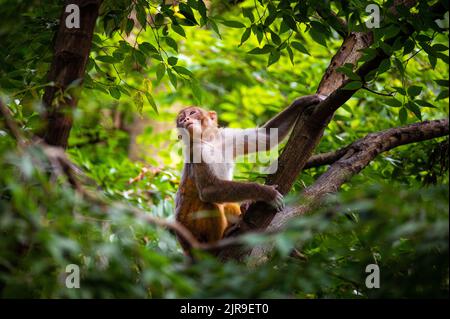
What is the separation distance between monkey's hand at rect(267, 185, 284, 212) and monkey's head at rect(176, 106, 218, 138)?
2.32 meters

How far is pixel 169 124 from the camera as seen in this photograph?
13719 millimetres

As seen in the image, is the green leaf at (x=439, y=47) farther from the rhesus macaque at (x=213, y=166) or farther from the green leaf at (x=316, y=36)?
the rhesus macaque at (x=213, y=166)

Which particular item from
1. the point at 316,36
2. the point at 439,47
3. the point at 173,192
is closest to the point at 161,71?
the point at 316,36

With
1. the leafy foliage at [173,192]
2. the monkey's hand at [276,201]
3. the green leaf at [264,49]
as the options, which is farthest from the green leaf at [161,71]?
the monkey's hand at [276,201]

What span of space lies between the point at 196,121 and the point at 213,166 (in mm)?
808

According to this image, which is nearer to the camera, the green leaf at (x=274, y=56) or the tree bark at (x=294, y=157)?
the tree bark at (x=294, y=157)

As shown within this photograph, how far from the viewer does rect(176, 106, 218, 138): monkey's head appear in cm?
721

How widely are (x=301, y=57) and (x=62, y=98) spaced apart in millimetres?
6772

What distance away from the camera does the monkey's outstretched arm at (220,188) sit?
5834 mm

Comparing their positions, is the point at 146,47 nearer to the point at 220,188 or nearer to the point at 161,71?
the point at 161,71
